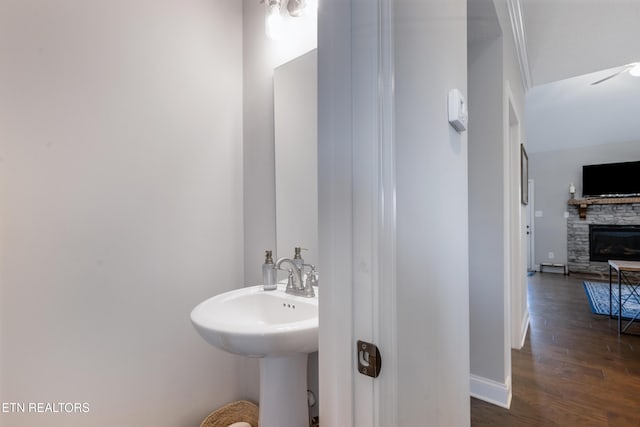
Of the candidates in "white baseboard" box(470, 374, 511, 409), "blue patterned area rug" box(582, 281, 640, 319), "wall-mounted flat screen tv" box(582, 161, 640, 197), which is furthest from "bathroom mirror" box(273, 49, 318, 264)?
"wall-mounted flat screen tv" box(582, 161, 640, 197)

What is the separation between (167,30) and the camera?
55.6 inches

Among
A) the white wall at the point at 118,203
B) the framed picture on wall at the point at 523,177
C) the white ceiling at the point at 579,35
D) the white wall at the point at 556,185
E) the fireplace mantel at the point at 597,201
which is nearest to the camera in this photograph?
the white wall at the point at 118,203

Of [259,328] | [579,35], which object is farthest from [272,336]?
[579,35]

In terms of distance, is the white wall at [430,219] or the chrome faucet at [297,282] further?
the chrome faucet at [297,282]

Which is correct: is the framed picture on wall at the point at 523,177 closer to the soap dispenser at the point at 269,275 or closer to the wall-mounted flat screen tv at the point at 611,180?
the soap dispenser at the point at 269,275

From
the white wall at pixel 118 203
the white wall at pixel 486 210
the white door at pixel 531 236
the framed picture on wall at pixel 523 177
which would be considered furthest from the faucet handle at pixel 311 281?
the white door at pixel 531 236

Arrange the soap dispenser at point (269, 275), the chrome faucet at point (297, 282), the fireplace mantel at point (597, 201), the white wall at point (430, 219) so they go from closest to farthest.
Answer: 1. the white wall at point (430, 219)
2. the chrome faucet at point (297, 282)
3. the soap dispenser at point (269, 275)
4. the fireplace mantel at point (597, 201)

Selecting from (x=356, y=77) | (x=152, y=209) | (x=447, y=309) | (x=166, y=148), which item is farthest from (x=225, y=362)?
(x=356, y=77)

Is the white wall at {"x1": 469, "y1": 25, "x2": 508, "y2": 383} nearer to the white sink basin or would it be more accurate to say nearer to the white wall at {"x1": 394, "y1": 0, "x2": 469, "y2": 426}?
the white wall at {"x1": 394, "y1": 0, "x2": 469, "y2": 426}

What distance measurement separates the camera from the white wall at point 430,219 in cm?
64

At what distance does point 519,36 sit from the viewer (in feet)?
7.41

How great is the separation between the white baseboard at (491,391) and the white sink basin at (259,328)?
1385 mm

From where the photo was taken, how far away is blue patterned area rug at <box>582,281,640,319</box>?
3341 mm

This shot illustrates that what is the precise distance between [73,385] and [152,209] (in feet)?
2.40
